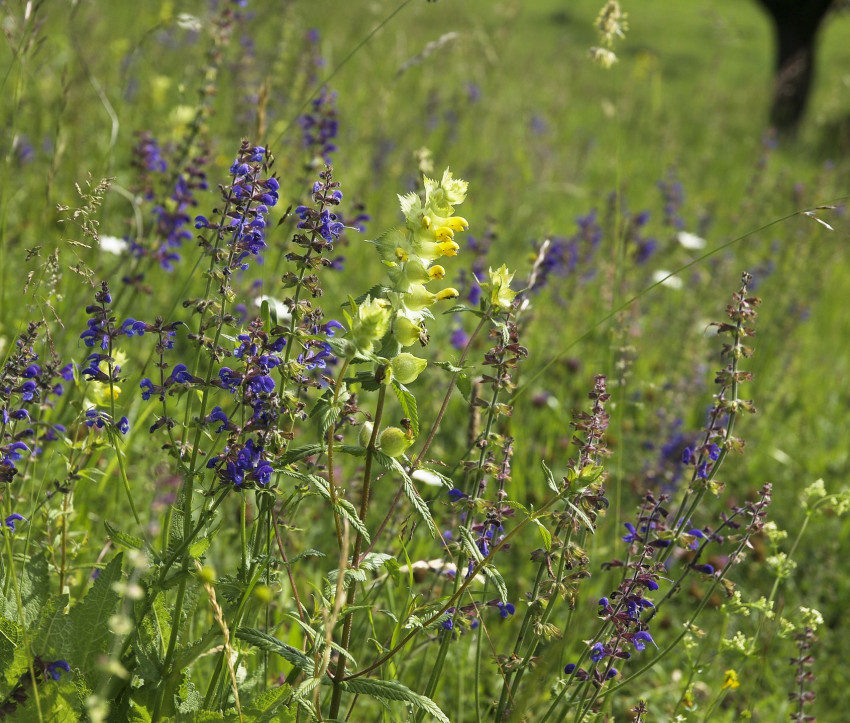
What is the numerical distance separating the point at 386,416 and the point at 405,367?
203 cm

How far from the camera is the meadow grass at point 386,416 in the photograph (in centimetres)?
155

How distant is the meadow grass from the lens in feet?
5.08

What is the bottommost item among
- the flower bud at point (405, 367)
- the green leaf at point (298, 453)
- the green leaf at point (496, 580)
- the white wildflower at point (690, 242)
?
the green leaf at point (496, 580)

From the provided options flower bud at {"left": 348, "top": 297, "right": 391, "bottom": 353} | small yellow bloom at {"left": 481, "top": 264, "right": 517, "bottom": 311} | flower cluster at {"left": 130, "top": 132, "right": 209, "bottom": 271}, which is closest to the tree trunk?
flower cluster at {"left": 130, "top": 132, "right": 209, "bottom": 271}

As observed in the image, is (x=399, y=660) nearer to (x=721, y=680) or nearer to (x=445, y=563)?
(x=445, y=563)

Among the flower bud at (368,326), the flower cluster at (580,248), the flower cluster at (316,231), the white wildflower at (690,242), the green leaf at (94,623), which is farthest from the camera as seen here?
the white wildflower at (690,242)

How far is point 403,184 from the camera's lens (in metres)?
5.50

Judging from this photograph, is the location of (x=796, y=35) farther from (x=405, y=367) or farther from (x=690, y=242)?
(x=405, y=367)

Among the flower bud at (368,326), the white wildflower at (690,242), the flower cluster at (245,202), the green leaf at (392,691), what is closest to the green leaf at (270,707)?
the green leaf at (392,691)

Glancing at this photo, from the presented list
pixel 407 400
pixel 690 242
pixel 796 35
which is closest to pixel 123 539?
pixel 407 400

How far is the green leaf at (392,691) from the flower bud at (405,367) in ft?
1.65

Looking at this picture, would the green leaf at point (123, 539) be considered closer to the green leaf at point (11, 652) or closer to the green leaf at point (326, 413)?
the green leaf at point (11, 652)

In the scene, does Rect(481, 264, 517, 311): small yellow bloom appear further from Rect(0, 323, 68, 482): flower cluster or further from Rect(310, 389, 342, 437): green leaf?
Rect(0, 323, 68, 482): flower cluster

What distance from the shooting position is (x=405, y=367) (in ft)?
4.70
